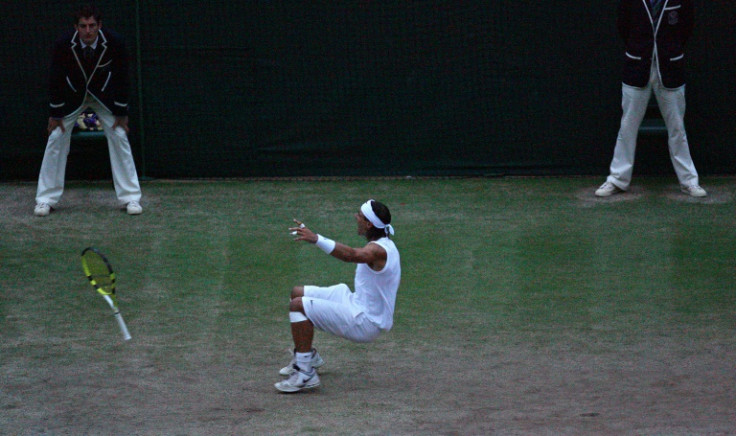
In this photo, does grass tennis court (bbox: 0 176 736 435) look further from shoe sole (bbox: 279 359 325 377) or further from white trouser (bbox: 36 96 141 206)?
white trouser (bbox: 36 96 141 206)

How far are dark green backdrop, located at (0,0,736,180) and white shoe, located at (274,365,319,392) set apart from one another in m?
6.73

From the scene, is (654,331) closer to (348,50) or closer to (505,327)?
(505,327)

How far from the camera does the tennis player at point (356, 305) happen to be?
7141 mm

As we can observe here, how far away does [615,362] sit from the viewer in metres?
7.71

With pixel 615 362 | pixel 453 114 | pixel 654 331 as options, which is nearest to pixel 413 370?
pixel 615 362

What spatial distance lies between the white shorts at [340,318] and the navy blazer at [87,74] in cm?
531

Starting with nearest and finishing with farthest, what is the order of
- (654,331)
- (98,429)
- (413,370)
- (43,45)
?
(98,429), (413,370), (654,331), (43,45)

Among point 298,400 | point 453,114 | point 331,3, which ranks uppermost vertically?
point 331,3

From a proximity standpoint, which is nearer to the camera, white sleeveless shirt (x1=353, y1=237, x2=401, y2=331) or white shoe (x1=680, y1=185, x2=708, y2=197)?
white sleeveless shirt (x1=353, y1=237, x2=401, y2=331)

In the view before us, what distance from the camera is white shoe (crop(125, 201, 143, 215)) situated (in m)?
11.8

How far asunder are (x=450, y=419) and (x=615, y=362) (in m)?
1.67

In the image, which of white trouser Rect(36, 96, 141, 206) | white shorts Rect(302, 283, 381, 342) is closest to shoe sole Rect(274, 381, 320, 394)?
white shorts Rect(302, 283, 381, 342)

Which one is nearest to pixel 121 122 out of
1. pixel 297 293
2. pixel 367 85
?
pixel 367 85

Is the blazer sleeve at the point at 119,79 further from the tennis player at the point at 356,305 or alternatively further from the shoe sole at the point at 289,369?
the shoe sole at the point at 289,369
